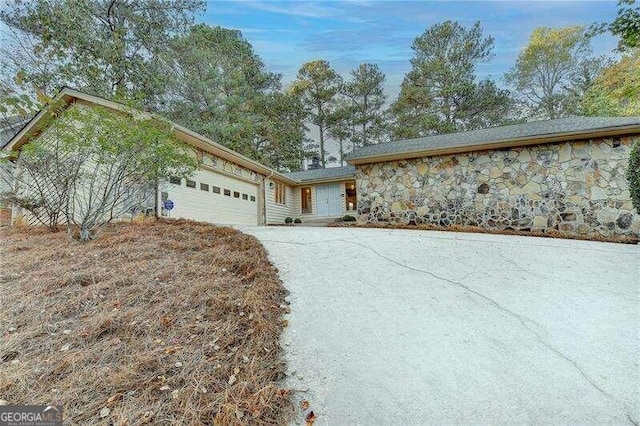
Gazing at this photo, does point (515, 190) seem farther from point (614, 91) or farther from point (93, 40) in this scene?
point (93, 40)

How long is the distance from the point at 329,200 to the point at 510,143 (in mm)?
9370

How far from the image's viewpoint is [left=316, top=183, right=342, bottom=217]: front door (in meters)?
15.9

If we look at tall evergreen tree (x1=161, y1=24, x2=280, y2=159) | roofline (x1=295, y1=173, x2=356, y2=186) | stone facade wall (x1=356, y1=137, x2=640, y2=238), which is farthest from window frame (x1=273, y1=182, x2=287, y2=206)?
stone facade wall (x1=356, y1=137, x2=640, y2=238)

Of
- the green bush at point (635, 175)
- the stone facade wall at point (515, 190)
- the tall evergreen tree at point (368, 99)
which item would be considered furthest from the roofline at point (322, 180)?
the green bush at point (635, 175)

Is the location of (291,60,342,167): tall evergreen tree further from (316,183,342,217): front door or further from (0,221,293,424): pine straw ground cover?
(0,221,293,424): pine straw ground cover

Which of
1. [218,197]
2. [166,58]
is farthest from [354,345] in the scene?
[166,58]

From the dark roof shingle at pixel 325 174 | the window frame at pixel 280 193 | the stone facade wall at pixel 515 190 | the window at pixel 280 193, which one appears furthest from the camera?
the dark roof shingle at pixel 325 174

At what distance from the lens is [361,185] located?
10070 mm

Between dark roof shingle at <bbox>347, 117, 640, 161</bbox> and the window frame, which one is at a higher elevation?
dark roof shingle at <bbox>347, 117, 640, 161</bbox>

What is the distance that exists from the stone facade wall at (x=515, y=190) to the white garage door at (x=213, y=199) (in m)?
4.72

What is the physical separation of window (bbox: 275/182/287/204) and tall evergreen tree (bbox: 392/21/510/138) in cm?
811

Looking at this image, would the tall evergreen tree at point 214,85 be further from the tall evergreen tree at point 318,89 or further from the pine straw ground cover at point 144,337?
the pine straw ground cover at point 144,337

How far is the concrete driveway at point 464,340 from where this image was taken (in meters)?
1.78

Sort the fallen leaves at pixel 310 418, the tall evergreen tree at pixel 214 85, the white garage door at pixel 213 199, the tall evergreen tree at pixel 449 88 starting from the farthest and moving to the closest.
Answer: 1. the tall evergreen tree at pixel 449 88
2. the tall evergreen tree at pixel 214 85
3. the white garage door at pixel 213 199
4. the fallen leaves at pixel 310 418
